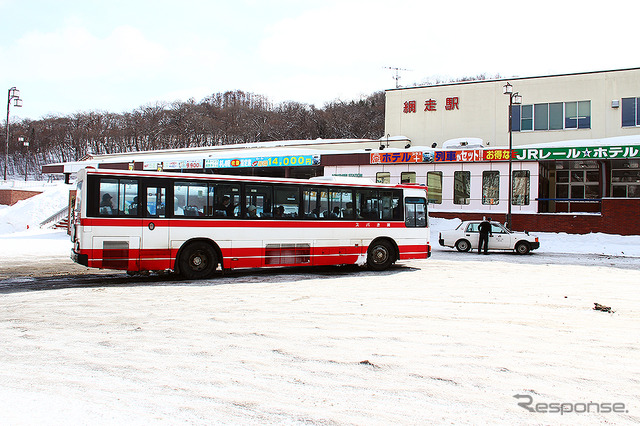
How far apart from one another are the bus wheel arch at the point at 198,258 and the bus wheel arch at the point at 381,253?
4.86m

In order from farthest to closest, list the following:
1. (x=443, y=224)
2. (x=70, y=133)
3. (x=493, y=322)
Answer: (x=70, y=133), (x=443, y=224), (x=493, y=322)

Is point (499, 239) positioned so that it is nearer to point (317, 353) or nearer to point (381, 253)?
point (381, 253)

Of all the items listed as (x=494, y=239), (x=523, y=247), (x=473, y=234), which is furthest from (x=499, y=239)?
(x=473, y=234)

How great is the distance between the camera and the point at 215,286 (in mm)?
12555

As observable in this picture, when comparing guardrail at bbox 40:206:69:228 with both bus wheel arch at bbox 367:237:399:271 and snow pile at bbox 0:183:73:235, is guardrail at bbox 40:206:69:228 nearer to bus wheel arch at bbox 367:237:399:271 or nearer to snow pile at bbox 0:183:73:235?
snow pile at bbox 0:183:73:235

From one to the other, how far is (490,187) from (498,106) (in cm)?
963

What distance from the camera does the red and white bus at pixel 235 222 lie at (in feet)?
42.2

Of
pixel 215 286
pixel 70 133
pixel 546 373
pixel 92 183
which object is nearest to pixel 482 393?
pixel 546 373

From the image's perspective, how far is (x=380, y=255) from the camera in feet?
54.5

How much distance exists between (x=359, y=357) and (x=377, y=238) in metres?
10.4

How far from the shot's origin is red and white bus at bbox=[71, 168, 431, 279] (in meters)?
12.9

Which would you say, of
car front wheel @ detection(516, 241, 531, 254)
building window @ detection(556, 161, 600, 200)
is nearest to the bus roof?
car front wheel @ detection(516, 241, 531, 254)

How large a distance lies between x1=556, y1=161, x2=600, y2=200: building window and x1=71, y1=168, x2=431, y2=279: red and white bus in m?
25.7

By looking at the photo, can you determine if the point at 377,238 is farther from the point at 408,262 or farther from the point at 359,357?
the point at 359,357
